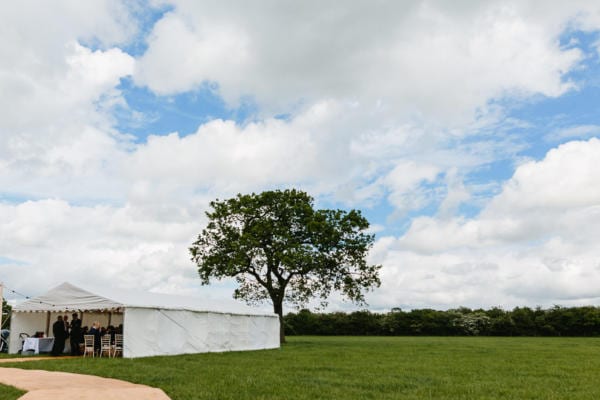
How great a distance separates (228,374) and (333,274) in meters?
20.5

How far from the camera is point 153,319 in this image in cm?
2100

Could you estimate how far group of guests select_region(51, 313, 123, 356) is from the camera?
20.5 meters

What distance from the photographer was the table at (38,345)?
70.3ft

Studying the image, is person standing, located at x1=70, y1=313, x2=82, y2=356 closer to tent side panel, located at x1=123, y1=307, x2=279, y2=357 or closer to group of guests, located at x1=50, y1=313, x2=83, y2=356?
group of guests, located at x1=50, y1=313, x2=83, y2=356

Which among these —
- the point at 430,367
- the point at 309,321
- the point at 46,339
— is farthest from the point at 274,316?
the point at 309,321

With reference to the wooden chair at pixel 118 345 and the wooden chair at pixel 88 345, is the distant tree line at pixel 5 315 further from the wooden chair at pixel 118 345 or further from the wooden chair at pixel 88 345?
the wooden chair at pixel 118 345

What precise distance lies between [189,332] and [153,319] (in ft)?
7.21

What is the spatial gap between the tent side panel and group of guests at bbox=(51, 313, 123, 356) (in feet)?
5.49

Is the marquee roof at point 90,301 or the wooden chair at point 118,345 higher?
the marquee roof at point 90,301

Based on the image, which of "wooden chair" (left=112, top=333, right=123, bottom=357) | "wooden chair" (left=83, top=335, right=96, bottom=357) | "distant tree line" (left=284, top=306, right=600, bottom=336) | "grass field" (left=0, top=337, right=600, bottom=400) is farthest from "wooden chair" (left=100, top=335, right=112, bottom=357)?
"distant tree line" (left=284, top=306, right=600, bottom=336)

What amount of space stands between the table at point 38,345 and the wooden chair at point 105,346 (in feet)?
10.1

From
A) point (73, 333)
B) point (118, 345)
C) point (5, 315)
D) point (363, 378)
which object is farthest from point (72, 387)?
point (5, 315)

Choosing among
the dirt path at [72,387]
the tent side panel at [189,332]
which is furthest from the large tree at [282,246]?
the dirt path at [72,387]

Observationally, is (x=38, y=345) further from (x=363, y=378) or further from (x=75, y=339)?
(x=363, y=378)
